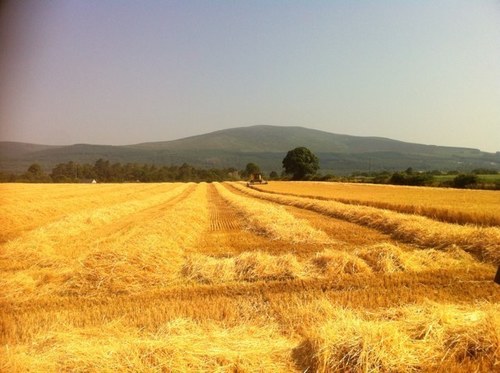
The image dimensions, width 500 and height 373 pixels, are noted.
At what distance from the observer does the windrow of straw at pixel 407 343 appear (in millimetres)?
4348

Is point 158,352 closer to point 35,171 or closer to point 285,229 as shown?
point 285,229

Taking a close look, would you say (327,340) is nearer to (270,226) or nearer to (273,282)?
(273,282)

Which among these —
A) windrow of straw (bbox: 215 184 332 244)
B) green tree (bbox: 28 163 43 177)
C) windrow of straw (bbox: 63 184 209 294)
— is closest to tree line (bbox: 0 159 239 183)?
green tree (bbox: 28 163 43 177)

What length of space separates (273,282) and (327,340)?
3756 mm

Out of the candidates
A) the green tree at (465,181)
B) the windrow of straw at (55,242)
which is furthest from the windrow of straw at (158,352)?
the green tree at (465,181)

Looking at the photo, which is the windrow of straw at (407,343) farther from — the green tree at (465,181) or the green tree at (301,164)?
the green tree at (301,164)

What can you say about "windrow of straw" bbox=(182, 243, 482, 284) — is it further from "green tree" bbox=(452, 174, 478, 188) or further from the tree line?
the tree line

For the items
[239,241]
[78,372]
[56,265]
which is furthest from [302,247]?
[78,372]

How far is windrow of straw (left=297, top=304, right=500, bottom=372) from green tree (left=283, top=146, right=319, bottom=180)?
321 ft

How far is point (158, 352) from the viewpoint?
4.46 metres

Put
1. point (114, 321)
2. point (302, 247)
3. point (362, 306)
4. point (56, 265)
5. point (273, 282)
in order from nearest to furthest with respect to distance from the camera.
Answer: point (114, 321) < point (362, 306) < point (273, 282) < point (56, 265) < point (302, 247)

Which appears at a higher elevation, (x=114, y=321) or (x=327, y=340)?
(x=327, y=340)

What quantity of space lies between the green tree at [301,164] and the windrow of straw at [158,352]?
98.2 metres

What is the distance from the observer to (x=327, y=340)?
179 inches
